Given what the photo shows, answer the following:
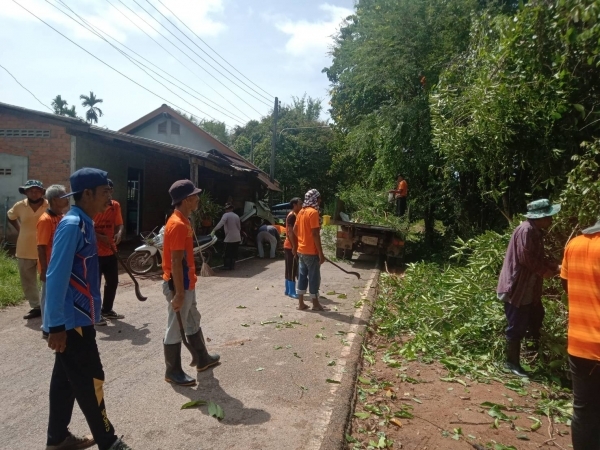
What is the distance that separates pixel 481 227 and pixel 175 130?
18.9 metres

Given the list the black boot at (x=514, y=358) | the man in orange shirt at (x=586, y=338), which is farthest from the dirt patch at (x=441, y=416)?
the man in orange shirt at (x=586, y=338)

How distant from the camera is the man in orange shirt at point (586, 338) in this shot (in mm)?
2939

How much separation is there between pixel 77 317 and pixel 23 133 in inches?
428

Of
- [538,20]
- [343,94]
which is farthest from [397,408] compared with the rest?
[343,94]

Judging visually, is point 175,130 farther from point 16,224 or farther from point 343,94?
point 16,224

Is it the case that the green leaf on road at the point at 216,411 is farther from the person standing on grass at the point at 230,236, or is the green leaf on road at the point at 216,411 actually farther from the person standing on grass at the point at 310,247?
the person standing on grass at the point at 230,236

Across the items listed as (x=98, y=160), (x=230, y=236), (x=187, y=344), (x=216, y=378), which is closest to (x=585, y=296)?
(x=216, y=378)

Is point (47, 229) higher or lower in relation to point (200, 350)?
A: higher

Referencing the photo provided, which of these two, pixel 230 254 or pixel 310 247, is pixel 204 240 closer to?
pixel 230 254

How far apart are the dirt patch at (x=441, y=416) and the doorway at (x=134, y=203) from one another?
12.3m

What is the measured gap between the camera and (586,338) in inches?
117

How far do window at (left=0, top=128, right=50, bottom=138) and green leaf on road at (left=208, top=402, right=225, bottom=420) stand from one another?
34.0ft

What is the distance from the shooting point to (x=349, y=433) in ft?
11.8

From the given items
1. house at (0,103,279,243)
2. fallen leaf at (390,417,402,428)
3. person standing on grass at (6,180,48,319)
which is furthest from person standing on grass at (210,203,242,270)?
fallen leaf at (390,417,402,428)
